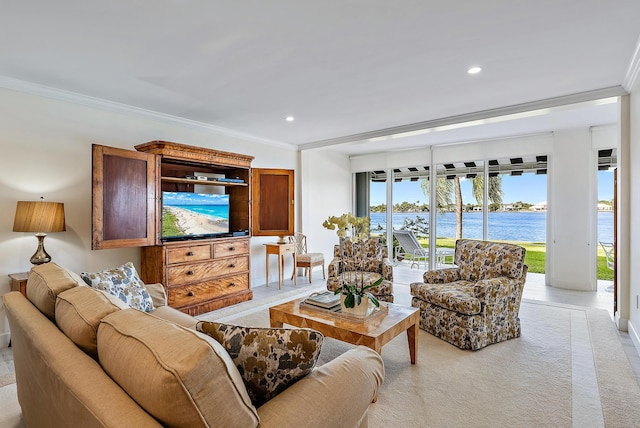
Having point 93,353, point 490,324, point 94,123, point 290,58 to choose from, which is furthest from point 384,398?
point 94,123

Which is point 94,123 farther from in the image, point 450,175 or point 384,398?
point 450,175

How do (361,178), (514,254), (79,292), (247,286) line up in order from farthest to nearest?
(361,178), (247,286), (514,254), (79,292)

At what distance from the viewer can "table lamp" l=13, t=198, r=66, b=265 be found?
Result: 2830 mm

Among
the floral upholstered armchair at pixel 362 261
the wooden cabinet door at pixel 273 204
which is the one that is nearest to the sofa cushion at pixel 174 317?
the floral upholstered armchair at pixel 362 261

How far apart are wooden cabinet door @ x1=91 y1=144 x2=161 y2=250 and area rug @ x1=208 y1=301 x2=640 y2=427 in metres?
2.29

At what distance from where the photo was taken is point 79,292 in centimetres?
149

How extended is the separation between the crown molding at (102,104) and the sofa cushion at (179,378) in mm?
3349

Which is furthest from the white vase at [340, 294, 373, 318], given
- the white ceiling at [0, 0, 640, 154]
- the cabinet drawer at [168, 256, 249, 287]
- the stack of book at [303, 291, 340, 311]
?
the cabinet drawer at [168, 256, 249, 287]

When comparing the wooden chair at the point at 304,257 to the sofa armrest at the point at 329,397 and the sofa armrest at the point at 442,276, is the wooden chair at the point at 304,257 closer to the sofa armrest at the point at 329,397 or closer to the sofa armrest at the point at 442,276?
the sofa armrest at the point at 442,276

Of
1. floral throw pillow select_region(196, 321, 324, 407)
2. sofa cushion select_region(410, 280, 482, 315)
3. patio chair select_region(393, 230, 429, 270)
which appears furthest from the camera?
patio chair select_region(393, 230, 429, 270)

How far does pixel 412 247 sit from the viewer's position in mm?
6676

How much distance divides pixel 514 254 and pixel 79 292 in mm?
3466

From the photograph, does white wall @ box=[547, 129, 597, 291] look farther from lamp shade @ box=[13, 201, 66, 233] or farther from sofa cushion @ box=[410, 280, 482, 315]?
lamp shade @ box=[13, 201, 66, 233]

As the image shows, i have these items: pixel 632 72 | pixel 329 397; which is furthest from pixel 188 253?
pixel 632 72
